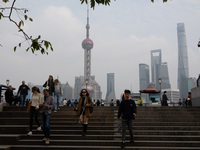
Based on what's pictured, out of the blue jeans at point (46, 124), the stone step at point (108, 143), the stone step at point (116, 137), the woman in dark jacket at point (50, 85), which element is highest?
the woman in dark jacket at point (50, 85)

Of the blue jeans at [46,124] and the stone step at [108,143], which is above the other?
the blue jeans at [46,124]

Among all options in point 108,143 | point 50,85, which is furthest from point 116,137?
point 50,85

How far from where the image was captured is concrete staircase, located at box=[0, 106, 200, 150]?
7.43 metres

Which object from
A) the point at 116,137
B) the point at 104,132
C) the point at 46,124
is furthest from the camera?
the point at 104,132

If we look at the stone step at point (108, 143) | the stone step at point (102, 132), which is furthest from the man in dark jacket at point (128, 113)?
the stone step at point (102, 132)

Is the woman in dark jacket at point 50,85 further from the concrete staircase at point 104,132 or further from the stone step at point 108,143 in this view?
the stone step at point 108,143

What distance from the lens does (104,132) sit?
28.8 ft

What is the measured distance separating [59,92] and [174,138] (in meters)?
6.79

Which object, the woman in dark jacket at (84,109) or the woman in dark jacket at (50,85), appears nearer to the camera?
the woman in dark jacket at (84,109)

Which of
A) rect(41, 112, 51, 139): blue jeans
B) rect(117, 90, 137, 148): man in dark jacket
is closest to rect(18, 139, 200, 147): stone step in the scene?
rect(41, 112, 51, 139): blue jeans

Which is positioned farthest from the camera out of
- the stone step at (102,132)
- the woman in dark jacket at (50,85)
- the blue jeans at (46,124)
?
the woman in dark jacket at (50,85)

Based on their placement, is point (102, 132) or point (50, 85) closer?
point (102, 132)

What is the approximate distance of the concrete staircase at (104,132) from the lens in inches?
293

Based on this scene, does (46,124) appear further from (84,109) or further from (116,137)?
(116,137)
